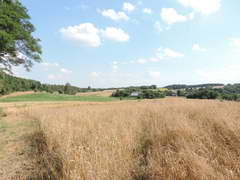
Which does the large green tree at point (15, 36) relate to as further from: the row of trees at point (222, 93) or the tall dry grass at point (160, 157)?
the row of trees at point (222, 93)

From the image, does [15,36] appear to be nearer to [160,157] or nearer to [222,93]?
[160,157]

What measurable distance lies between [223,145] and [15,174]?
3.89 metres

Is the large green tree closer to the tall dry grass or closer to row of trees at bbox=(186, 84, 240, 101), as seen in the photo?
the tall dry grass

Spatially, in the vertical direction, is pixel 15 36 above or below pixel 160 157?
above

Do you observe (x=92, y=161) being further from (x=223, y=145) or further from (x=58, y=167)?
(x=223, y=145)

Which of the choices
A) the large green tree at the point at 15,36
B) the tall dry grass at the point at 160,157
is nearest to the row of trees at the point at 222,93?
the tall dry grass at the point at 160,157

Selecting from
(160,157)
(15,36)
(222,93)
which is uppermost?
(15,36)

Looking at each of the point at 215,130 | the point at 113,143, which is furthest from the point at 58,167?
the point at 215,130

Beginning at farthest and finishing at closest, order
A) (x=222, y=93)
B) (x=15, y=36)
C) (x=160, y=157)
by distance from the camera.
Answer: (x=222, y=93), (x=15, y=36), (x=160, y=157)

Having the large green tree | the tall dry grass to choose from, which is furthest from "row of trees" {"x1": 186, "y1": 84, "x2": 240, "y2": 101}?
the large green tree

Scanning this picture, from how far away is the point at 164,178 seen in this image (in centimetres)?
161

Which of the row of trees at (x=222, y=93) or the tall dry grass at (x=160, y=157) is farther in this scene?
the row of trees at (x=222, y=93)

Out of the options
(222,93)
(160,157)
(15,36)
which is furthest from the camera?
(222,93)

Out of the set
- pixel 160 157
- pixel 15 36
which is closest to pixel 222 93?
pixel 160 157
